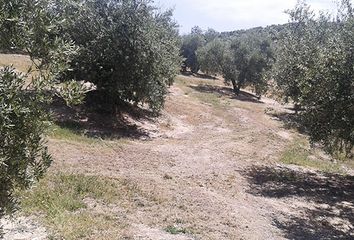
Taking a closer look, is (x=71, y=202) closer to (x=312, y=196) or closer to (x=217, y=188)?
(x=217, y=188)

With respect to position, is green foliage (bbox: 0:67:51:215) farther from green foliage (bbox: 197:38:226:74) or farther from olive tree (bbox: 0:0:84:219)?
green foliage (bbox: 197:38:226:74)

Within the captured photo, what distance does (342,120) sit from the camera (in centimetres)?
1562

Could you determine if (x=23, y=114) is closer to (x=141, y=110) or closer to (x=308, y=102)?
(x=308, y=102)

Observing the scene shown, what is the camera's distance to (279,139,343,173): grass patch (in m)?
22.6

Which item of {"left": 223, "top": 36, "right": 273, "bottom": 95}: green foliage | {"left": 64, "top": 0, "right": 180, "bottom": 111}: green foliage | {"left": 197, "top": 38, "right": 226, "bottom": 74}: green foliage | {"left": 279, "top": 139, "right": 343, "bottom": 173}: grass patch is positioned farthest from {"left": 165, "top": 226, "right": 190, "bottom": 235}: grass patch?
{"left": 197, "top": 38, "right": 226, "bottom": 74}: green foliage

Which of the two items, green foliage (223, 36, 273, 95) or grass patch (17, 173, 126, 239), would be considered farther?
green foliage (223, 36, 273, 95)

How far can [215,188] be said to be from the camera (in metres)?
15.5

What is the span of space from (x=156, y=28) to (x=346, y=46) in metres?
12.2

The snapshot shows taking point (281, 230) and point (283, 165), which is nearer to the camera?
point (281, 230)

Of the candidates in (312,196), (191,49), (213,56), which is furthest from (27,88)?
(191,49)

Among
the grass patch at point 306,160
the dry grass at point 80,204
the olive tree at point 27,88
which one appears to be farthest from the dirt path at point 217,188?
the olive tree at point 27,88

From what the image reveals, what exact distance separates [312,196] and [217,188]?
4100 mm

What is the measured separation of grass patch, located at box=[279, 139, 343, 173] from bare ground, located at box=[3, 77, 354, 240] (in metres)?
0.63

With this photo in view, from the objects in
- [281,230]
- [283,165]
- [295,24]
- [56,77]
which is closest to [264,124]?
[295,24]
